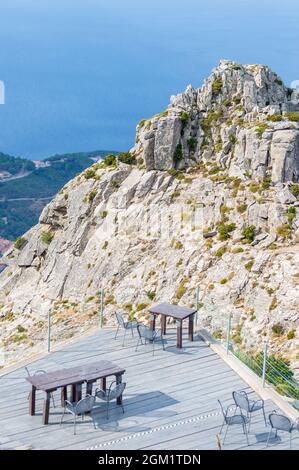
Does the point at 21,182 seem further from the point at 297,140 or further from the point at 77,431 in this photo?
the point at 77,431

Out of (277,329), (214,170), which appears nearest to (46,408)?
(277,329)

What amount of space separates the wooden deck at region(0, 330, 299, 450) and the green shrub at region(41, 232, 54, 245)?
84.6ft

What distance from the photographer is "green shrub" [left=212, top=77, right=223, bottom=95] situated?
41344 mm

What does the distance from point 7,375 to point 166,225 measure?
872 inches

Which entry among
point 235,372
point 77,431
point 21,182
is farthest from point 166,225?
point 21,182

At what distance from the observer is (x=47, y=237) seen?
4366 centimetres

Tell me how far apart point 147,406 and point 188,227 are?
22.2 metres

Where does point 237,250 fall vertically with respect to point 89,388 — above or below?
above

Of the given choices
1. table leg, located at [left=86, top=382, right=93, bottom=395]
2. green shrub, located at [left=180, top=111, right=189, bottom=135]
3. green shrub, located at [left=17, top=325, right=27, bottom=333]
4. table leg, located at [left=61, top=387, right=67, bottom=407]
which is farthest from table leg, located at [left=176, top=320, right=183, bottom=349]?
green shrub, located at [left=180, top=111, right=189, bottom=135]

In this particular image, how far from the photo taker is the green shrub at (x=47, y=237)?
43.6 m

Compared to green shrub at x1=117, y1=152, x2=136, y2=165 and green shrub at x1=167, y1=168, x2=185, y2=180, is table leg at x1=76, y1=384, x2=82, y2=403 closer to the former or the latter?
green shrub at x1=167, y1=168, x2=185, y2=180

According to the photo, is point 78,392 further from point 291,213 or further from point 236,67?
point 236,67

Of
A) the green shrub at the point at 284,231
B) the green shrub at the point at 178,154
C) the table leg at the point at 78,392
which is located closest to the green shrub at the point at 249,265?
the green shrub at the point at 284,231

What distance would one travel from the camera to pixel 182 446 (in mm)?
12938
